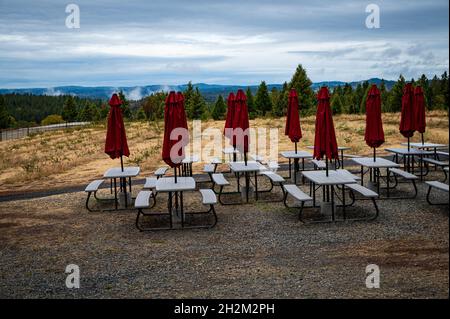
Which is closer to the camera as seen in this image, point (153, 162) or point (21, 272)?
point (21, 272)

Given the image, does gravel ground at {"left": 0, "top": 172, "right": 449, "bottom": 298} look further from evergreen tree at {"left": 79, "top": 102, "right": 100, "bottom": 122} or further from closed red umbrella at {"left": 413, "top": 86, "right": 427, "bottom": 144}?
evergreen tree at {"left": 79, "top": 102, "right": 100, "bottom": 122}

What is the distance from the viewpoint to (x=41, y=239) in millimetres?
8852

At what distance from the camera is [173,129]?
893cm

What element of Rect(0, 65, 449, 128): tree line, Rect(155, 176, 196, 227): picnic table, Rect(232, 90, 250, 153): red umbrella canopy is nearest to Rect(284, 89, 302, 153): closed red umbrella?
Rect(232, 90, 250, 153): red umbrella canopy

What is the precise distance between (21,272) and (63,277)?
2.71 ft

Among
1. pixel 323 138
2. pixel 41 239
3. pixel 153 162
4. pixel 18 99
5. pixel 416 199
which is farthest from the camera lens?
pixel 18 99

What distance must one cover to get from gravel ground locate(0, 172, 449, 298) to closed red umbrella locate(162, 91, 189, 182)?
153 centimetres

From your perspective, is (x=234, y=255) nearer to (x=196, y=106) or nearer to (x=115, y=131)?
(x=115, y=131)

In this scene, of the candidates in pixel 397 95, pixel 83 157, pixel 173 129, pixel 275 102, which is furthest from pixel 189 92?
pixel 173 129

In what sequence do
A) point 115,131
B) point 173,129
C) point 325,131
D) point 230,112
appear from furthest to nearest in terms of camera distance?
point 230,112 < point 115,131 < point 325,131 < point 173,129

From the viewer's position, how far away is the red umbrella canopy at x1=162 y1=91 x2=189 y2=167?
8961mm

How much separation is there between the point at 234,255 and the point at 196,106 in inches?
2073
